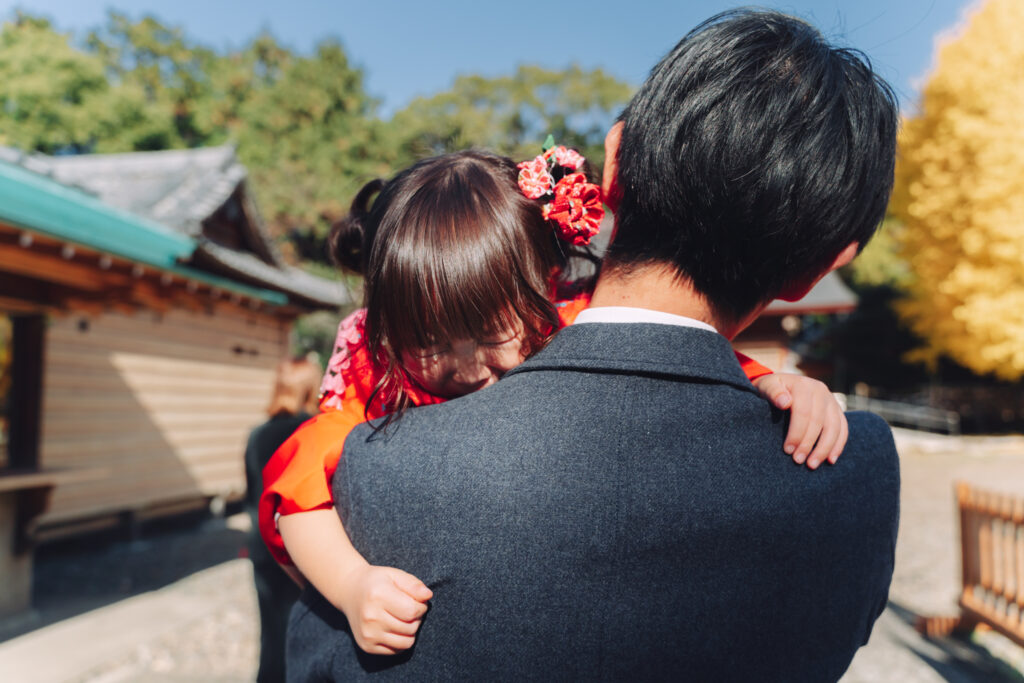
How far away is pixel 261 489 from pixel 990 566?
16.3 ft

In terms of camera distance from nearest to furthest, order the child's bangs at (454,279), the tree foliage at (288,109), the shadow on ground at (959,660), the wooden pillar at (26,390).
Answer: the child's bangs at (454,279), the shadow on ground at (959,660), the wooden pillar at (26,390), the tree foliage at (288,109)

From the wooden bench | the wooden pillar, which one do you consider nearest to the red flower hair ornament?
the wooden bench

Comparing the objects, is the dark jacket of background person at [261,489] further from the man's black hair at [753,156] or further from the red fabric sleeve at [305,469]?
the man's black hair at [753,156]

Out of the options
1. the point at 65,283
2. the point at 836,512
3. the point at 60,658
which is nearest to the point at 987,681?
the point at 836,512

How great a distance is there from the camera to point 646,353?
2.96ft

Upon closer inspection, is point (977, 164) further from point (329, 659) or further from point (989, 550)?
point (329, 659)

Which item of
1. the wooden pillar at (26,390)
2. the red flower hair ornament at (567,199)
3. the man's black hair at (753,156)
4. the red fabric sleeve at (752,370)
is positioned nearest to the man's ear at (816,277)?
the man's black hair at (753,156)

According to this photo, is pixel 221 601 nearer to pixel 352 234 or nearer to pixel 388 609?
pixel 352 234

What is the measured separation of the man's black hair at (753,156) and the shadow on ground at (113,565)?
596cm

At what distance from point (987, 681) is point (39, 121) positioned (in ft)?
45.4

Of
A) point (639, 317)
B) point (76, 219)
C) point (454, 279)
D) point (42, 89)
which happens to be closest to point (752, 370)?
point (639, 317)

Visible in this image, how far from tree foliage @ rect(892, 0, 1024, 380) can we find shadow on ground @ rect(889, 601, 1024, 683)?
464 inches

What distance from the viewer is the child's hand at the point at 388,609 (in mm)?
878

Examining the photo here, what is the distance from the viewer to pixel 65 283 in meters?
5.64
